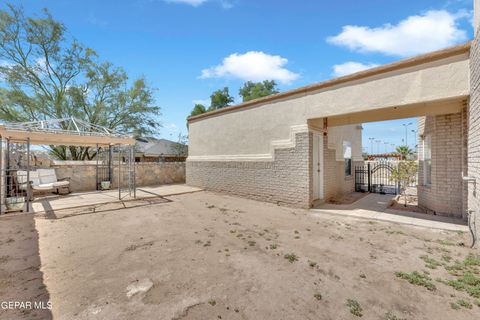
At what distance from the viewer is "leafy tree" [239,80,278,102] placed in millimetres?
31086

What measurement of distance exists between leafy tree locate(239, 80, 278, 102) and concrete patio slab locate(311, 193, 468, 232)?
81.6ft

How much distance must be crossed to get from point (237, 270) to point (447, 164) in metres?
7.03

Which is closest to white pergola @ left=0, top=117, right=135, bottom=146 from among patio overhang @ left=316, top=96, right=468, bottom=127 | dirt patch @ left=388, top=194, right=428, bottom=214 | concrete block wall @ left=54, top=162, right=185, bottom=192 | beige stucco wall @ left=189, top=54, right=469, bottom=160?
concrete block wall @ left=54, top=162, right=185, bottom=192

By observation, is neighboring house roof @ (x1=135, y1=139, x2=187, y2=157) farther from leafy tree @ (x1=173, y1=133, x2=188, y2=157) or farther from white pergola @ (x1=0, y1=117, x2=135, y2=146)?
white pergola @ (x1=0, y1=117, x2=135, y2=146)

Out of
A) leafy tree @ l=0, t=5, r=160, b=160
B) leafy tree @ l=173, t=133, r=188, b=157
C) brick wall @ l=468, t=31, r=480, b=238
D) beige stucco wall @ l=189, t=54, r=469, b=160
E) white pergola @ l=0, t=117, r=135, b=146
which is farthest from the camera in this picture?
leafy tree @ l=173, t=133, r=188, b=157

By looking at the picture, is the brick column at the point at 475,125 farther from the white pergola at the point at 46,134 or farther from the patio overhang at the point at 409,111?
the white pergola at the point at 46,134

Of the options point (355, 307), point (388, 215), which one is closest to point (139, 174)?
point (388, 215)

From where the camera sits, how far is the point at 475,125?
4.34 meters

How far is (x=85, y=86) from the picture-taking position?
643 inches

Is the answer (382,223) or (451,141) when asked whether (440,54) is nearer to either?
(451,141)

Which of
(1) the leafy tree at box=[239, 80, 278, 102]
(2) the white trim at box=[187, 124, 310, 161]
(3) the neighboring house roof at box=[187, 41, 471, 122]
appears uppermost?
(1) the leafy tree at box=[239, 80, 278, 102]

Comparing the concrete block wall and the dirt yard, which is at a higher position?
the concrete block wall

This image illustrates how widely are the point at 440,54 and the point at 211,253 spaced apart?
670 centimetres

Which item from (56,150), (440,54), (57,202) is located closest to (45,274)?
(57,202)
